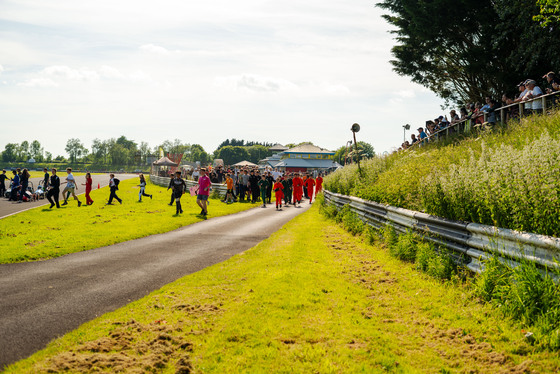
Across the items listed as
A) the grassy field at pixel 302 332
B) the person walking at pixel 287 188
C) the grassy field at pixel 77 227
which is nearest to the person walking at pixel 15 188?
the grassy field at pixel 77 227

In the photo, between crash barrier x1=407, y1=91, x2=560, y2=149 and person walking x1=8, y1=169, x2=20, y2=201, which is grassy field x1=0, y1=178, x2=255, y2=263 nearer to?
person walking x1=8, y1=169, x2=20, y2=201

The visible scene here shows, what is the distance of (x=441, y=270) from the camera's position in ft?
20.1

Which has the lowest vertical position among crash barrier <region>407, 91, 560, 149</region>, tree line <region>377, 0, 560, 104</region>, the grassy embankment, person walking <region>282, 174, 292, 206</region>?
person walking <region>282, 174, 292, 206</region>

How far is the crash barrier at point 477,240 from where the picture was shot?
422 cm

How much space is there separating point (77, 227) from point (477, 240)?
13.2 meters

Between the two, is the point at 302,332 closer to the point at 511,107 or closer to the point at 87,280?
the point at 87,280

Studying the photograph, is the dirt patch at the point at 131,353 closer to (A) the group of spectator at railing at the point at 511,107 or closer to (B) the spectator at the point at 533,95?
(A) the group of spectator at railing at the point at 511,107

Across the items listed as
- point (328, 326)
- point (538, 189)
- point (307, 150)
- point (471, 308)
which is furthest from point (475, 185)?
point (307, 150)

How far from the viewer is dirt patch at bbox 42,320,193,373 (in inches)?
146

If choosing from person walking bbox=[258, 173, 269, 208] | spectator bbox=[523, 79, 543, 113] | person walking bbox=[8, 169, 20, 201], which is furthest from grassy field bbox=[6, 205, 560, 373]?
person walking bbox=[8, 169, 20, 201]

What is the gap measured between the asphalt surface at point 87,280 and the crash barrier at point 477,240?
13.8 ft

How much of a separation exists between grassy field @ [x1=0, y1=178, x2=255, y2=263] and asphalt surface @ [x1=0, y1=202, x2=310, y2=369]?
0.78 metres

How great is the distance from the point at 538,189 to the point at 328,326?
296cm

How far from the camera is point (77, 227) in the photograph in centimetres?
1435
